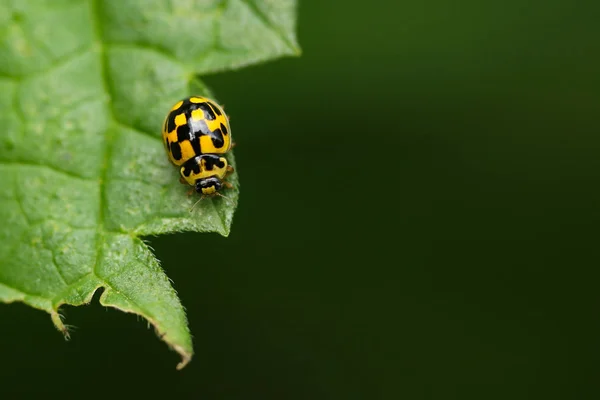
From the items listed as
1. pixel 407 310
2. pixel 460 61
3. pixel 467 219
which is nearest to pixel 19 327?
pixel 407 310

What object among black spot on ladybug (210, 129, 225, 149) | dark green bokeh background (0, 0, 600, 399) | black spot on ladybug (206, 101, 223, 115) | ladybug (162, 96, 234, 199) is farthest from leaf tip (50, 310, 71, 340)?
dark green bokeh background (0, 0, 600, 399)

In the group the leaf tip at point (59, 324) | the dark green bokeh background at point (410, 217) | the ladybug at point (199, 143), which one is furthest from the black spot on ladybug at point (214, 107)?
the dark green bokeh background at point (410, 217)

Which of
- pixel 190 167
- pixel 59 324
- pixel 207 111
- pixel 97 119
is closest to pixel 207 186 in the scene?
pixel 190 167

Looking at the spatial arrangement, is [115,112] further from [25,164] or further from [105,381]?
[105,381]

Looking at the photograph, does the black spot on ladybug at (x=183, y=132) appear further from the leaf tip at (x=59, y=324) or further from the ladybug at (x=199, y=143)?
the leaf tip at (x=59, y=324)

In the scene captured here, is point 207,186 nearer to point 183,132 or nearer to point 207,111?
point 183,132

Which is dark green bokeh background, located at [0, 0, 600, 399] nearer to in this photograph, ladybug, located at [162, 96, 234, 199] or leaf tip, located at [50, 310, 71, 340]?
ladybug, located at [162, 96, 234, 199]
